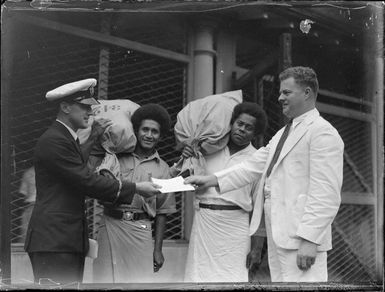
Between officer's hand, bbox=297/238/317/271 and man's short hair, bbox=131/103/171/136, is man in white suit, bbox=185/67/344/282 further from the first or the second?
man's short hair, bbox=131/103/171/136

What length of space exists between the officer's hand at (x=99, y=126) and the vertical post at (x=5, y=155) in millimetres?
535

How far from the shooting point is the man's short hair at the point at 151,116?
3910mm

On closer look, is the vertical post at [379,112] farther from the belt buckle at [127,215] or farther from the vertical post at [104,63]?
the vertical post at [104,63]

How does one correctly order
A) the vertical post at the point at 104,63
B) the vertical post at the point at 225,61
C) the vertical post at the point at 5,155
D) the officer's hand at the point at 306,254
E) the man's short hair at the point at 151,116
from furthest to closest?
the vertical post at the point at 225,61
the vertical post at the point at 104,63
the man's short hair at the point at 151,116
the vertical post at the point at 5,155
the officer's hand at the point at 306,254

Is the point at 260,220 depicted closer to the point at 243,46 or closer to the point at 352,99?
the point at 243,46

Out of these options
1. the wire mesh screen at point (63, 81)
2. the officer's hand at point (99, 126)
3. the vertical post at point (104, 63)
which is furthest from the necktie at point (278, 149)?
the vertical post at point (104, 63)

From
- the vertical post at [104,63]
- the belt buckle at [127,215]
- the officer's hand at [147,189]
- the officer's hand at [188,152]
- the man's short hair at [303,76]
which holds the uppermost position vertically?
the vertical post at [104,63]

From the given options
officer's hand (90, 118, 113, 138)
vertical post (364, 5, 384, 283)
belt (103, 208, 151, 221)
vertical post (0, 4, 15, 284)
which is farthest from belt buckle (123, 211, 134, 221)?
vertical post (364, 5, 384, 283)

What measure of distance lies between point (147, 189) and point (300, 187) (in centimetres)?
91

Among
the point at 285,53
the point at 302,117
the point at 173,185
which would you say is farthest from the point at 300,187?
the point at 285,53

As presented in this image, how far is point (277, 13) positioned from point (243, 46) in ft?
2.75

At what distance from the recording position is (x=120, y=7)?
3801mm

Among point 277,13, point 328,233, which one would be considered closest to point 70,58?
point 277,13

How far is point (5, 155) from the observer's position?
3.50 metres
